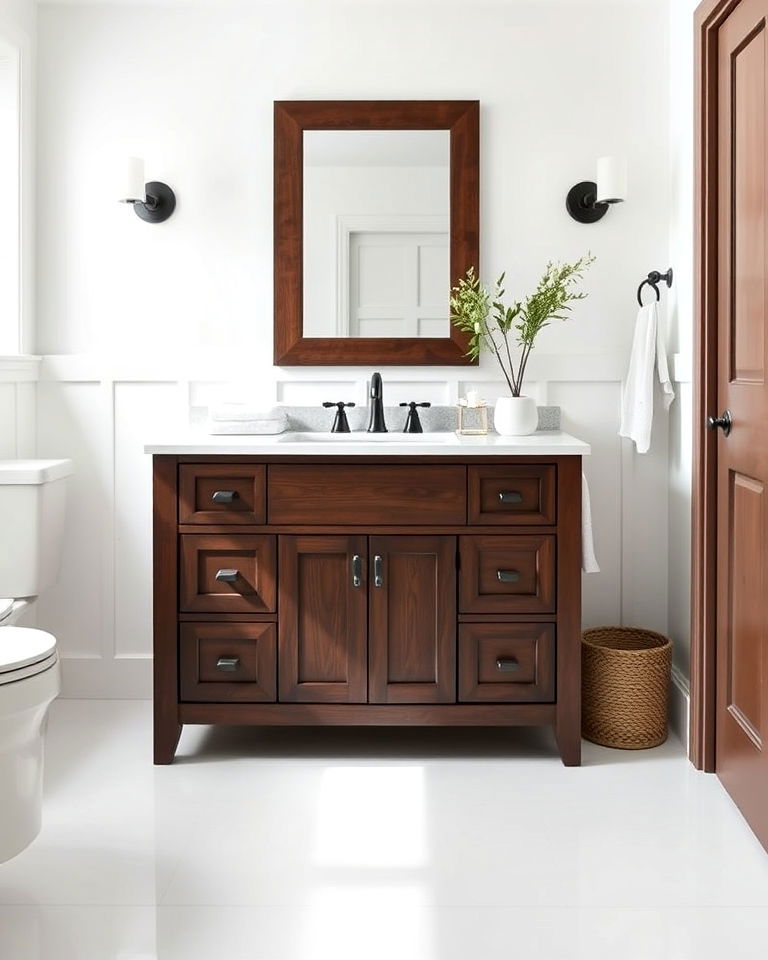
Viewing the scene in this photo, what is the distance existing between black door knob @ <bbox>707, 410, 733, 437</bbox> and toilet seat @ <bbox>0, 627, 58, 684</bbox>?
1.65m

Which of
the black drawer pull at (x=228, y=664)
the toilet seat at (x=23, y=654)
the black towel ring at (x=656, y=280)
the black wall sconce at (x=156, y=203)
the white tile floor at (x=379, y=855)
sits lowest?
the white tile floor at (x=379, y=855)

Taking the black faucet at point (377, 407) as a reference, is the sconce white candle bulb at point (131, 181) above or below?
above

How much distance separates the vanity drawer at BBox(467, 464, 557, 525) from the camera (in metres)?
2.77

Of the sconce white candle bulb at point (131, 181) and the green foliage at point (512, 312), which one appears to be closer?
the green foliage at point (512, 312)

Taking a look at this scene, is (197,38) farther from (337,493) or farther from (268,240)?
(337,493)

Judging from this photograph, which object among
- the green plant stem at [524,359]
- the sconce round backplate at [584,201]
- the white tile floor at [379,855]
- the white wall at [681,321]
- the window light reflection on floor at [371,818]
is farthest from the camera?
the sconce round backplate at [584,201]

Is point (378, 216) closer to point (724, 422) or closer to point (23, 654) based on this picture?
point (724, 422)

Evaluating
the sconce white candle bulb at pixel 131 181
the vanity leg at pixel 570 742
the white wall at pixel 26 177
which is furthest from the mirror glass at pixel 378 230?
the vanity leg at pixel 570 742

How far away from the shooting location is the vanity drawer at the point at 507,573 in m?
2.79

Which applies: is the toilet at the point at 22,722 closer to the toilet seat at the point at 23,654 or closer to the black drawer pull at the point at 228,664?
the toilet seat at the point at 23,654

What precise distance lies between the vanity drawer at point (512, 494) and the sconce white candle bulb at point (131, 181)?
1.35 metres

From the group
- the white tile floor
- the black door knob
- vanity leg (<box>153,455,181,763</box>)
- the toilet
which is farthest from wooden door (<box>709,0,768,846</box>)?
the toilet

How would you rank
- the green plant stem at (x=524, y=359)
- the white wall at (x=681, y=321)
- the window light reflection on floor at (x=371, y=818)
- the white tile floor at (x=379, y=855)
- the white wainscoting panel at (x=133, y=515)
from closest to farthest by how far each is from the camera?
the white tile floor at (x=379, y=855)
the window light reflection on floor at (x=371, y=818)
the white wall at (x=681, y=321)
the green plant stem at (x=524, y=359)
the white wainscoting panel at (x=133, y=515)

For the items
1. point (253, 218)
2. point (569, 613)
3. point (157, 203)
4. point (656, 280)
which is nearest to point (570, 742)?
point (569, 613)
